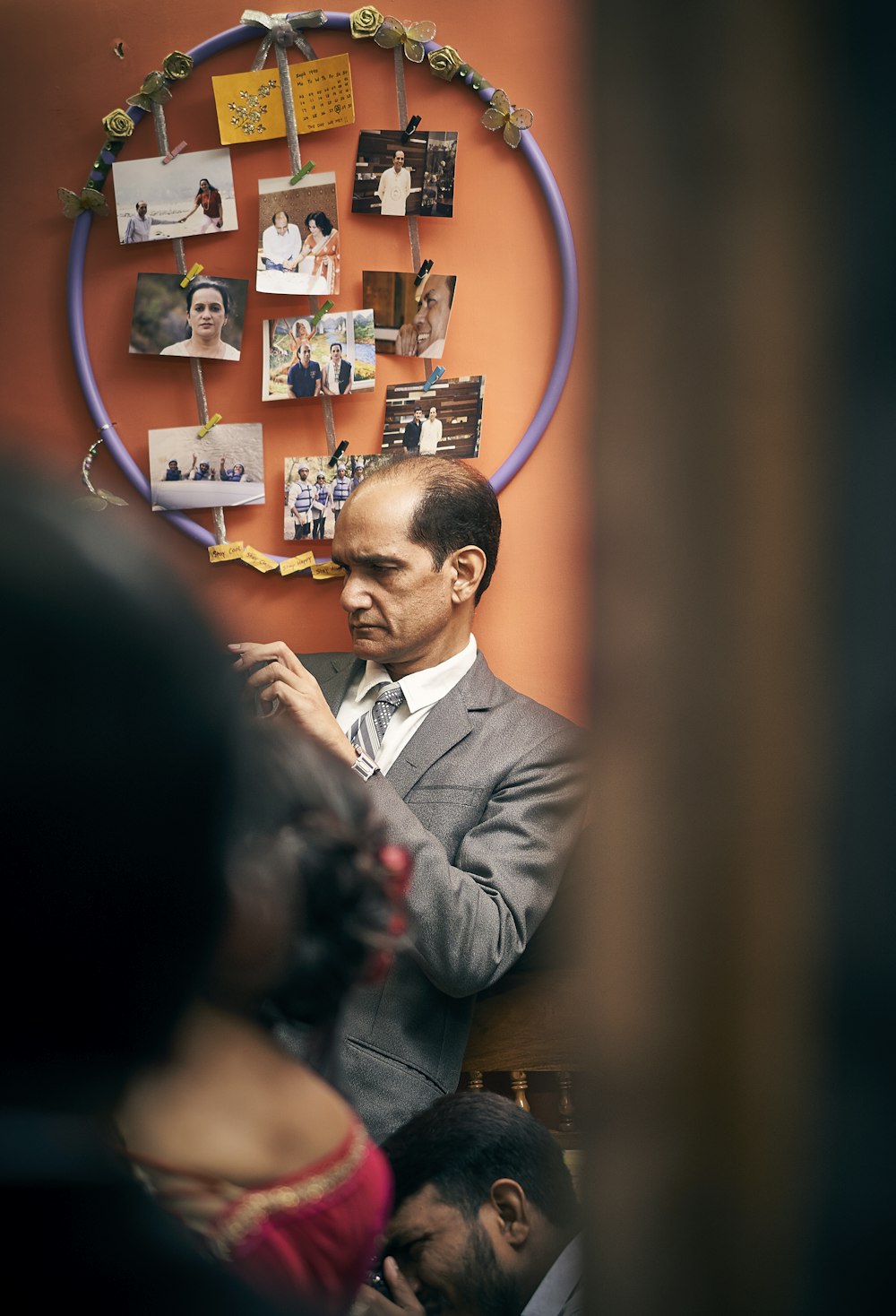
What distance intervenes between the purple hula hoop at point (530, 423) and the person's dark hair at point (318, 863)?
127cm

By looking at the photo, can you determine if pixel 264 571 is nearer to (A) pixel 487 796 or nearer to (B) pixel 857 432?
(A) pixel 487 796

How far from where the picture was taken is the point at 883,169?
137 millimetres

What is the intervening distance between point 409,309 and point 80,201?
22.4 inches

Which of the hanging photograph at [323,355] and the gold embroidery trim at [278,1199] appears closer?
the gold embroidery trim at [278,1199]

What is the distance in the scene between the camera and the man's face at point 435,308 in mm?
1829

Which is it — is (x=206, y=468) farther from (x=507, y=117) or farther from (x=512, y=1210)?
(x=512, y=1210)

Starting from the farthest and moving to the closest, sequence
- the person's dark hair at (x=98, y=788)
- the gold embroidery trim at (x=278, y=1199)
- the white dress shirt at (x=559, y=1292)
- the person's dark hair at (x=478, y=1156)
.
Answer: the person's dark hair at (x=478, y=1156) → the white dress shirt at (x=559, y=1292) → the gold embroidery trim at (x=278, y=1199) → the person's dark hair at (x=98, y=788)

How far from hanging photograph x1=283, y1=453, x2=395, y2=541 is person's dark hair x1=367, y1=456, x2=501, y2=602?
0.17 metres

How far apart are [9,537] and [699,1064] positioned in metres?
0.34

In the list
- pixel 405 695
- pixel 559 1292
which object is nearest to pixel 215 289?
pixel 405 695

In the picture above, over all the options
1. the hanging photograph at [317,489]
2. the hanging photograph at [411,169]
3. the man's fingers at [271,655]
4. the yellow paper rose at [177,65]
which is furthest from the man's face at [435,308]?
the man's fingers at [271,655]

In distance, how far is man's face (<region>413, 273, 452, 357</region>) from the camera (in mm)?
1829

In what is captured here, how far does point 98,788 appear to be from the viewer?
0.41 metres

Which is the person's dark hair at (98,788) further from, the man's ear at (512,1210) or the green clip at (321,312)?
the green clip at (321,312)
